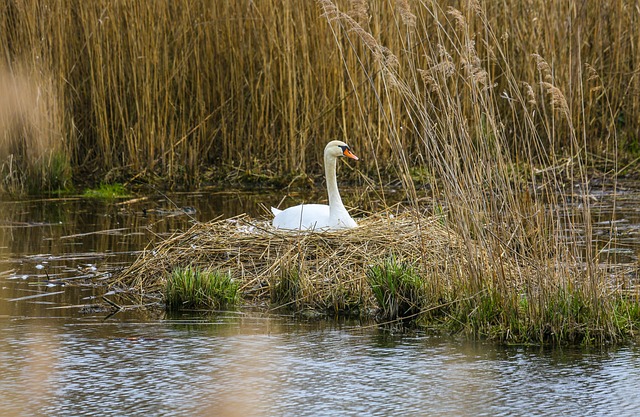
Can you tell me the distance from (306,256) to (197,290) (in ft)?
2.99

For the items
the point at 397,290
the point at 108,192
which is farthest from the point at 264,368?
the point at 108,192

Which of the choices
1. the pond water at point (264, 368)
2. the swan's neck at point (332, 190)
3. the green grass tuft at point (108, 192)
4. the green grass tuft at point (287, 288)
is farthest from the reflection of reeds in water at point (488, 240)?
the green grass tuft at point (108, 192)

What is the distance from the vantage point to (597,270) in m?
5.21

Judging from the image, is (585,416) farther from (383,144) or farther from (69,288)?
(383,144)

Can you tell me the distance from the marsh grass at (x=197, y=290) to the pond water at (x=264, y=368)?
0.20 metres

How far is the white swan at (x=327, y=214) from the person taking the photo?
746 cm

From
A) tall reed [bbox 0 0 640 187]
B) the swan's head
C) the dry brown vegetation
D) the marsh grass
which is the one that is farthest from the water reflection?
tall reed [bbox 0 0 640 187]

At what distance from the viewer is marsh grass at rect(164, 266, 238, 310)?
20.6ft

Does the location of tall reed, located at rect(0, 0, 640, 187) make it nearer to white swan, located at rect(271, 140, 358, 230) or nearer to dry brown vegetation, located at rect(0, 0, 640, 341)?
dry brown vegetation, located at rect(0, 0, 640, 341)

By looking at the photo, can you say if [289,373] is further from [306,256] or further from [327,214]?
[327,214]

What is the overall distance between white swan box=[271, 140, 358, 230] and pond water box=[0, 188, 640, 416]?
149 cm

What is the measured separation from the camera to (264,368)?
196 inches

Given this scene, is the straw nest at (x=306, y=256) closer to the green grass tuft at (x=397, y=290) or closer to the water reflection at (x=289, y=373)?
the green grass tuft at (x=397, y=290)

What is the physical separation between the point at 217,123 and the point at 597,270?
7528 mm
